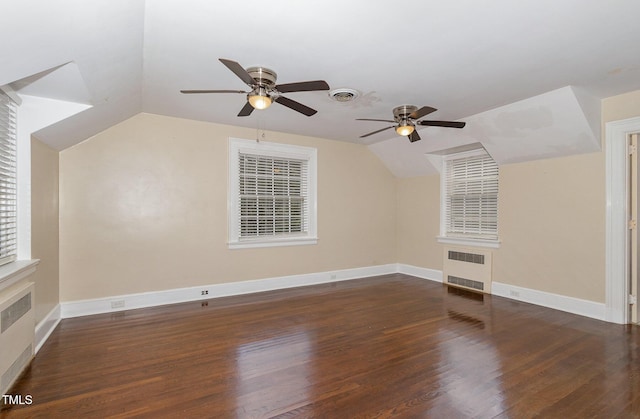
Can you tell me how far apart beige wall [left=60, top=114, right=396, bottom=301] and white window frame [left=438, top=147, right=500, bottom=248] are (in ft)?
7.65

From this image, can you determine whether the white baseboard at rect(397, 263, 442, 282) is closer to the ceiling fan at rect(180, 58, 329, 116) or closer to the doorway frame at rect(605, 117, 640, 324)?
the doorway frame at rect(605, 117, 640, 324)

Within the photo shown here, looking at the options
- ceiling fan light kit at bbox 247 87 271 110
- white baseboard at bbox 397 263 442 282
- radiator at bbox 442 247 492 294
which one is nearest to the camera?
ceiling fan light kit at bbox 247 87 271 110

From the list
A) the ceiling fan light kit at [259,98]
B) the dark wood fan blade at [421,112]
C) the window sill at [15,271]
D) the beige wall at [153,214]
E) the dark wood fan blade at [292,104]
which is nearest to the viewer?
the window sill at [15,271]

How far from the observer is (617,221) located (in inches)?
142

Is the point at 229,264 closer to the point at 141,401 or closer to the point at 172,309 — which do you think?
the point at 172,309

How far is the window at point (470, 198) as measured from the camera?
201 inches

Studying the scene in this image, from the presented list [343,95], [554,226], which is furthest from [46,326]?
[554,226]

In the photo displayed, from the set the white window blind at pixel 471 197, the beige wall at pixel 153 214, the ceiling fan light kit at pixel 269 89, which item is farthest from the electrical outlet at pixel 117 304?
the white window blind at pixel 471 197

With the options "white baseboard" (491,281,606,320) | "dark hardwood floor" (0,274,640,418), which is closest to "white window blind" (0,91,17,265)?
"dark hardwood floor" (0,274,640,418)

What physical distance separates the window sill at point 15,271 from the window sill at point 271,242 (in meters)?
2.36

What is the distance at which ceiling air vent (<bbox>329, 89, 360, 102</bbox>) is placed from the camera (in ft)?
10.9

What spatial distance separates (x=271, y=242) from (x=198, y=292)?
4.29ft

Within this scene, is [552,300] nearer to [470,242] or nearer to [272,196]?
[470,242]

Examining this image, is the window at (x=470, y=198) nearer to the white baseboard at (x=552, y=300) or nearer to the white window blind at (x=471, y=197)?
the white window blind at (x=471, y=197)
